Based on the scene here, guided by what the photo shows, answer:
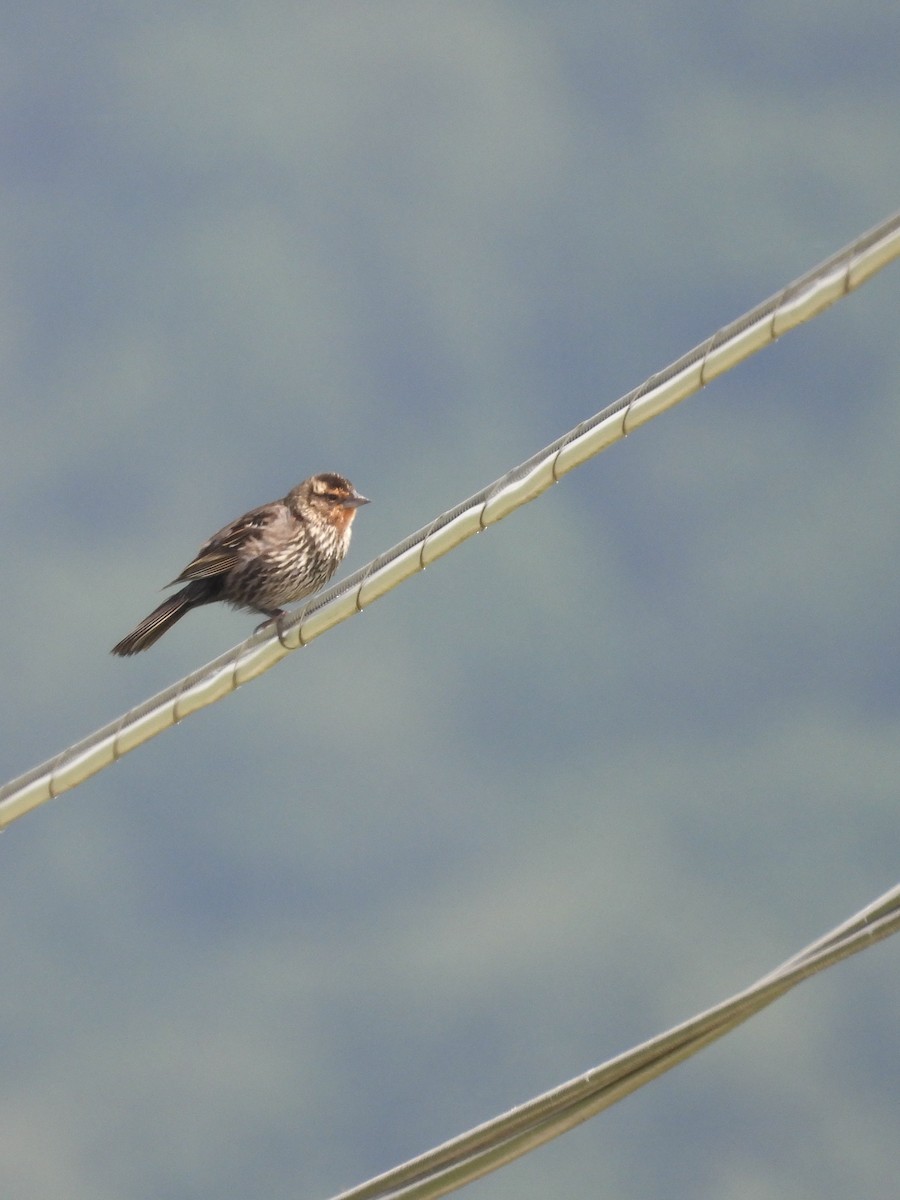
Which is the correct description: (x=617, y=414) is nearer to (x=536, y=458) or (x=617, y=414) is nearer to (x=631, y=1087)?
(x=536, y=458)

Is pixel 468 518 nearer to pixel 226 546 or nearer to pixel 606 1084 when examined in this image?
pixel 606 1084

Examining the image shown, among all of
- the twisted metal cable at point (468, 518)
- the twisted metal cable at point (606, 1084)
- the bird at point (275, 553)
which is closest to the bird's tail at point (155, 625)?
the bird at point (275, 553)

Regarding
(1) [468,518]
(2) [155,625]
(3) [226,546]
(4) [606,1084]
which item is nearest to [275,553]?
(3) [226,546]

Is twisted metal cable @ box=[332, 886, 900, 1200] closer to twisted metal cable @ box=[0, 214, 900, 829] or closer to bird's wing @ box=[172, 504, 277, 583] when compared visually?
twisted metal cable @ box=[0, 214, 900, 829]

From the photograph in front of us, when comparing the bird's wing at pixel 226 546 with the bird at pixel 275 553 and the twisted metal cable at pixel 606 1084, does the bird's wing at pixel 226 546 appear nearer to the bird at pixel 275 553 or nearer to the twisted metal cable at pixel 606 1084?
the bird at pixel 275 553

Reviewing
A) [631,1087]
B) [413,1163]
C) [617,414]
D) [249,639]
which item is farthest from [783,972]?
[249,639]

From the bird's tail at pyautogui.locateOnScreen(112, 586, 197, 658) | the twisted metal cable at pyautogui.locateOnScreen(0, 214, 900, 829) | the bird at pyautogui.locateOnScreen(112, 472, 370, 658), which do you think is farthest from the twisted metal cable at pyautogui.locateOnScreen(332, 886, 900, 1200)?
the bird at pyautogui.locateOnScreen(112, 472, 370, 658)
